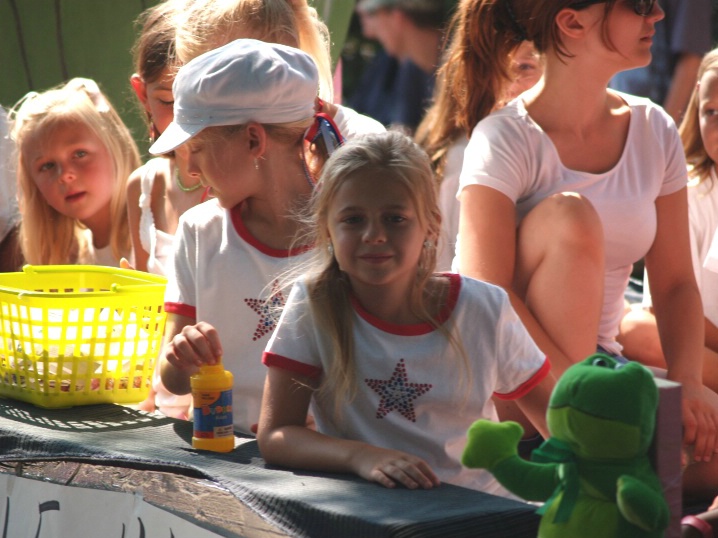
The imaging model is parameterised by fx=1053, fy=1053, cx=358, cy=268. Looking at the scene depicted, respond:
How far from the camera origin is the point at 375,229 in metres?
1.88

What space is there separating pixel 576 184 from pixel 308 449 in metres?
1.18

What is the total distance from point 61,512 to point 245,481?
44 centimetres

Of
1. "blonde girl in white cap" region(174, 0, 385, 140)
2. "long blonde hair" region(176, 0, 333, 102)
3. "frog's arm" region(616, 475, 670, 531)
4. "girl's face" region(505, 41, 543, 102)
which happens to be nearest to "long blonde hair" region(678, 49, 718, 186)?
"girl's face" region(505, 41, 543, 102)

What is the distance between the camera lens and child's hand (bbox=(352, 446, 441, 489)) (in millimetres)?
1690

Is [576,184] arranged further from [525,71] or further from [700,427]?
[525,71]

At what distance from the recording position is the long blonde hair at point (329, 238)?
1902 millimetres

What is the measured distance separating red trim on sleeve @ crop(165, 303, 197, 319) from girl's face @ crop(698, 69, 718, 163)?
1.76m

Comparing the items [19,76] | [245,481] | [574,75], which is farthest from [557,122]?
[19,76]

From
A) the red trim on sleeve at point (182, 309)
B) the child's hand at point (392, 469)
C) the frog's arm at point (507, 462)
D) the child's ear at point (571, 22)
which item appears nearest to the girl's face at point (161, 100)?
the red trim on sleeve at point (182, 309)

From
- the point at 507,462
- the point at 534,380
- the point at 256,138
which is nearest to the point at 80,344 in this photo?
the point at 256,138

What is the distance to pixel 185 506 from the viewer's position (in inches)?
74.6

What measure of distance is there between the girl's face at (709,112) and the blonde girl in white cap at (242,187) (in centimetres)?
143

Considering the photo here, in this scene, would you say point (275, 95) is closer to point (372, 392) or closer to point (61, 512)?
point (372, 392)

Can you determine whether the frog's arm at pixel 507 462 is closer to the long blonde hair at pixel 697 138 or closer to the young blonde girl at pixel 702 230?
the young blonde girl at pixel 702 230
